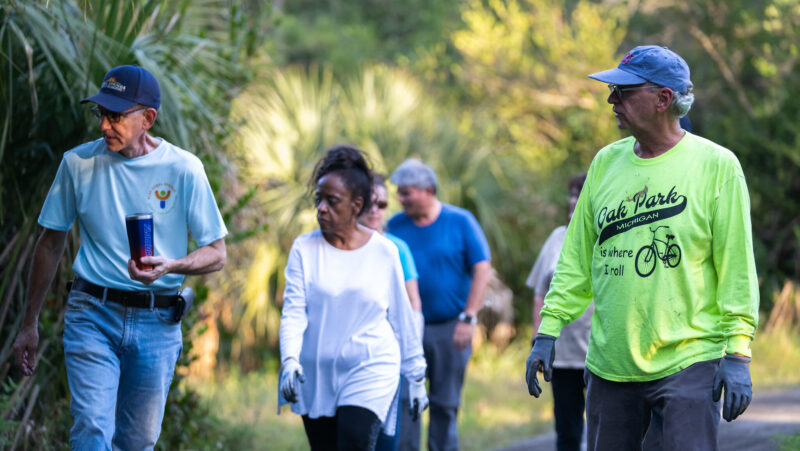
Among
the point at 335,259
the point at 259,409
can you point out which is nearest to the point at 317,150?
the point at 259,409

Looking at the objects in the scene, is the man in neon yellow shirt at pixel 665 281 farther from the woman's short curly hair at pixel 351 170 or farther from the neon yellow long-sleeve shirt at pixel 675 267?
the woman's short curly hair at pixel 351 170

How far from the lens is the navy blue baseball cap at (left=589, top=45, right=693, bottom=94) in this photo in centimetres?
385

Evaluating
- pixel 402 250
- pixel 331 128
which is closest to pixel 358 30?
pixel 331 128

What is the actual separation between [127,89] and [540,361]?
A: 2120 millimetres

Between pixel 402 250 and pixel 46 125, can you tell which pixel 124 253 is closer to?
pixel 46 125

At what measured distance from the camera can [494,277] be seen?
13945mm

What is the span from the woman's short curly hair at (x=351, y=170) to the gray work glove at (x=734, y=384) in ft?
6.87

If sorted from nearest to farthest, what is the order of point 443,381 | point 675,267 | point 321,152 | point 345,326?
point 675,267 → point 345,326 → point 443,381 → point 321,152

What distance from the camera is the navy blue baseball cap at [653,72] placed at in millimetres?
3854

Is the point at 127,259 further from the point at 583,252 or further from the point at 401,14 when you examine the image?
the point at 401,14

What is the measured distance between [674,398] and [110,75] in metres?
2.73

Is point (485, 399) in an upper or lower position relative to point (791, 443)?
lower

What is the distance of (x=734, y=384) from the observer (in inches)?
138

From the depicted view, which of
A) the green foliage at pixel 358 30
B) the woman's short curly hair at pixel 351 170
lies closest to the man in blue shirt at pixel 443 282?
the woman's short curly hair at pixel 351 170
